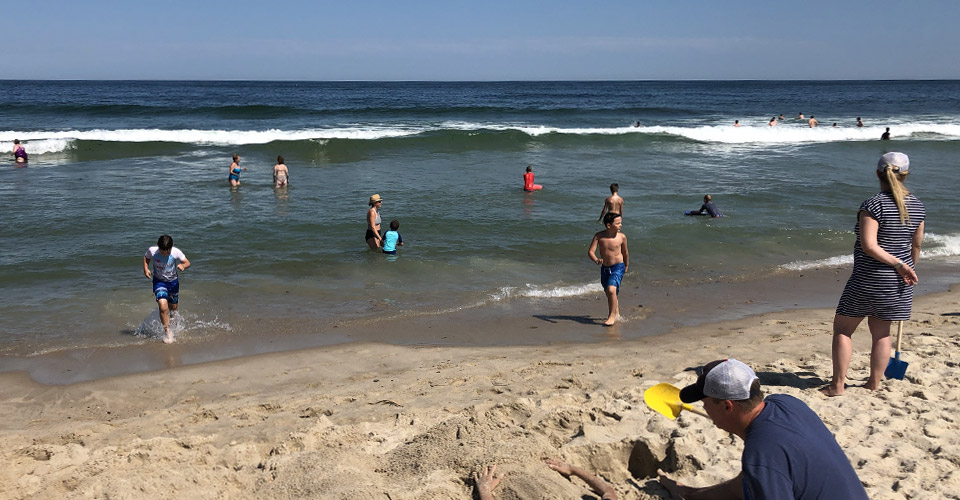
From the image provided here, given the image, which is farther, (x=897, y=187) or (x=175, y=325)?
(x=175, y=325)

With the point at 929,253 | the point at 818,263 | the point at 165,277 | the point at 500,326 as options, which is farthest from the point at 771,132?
the point at 165,277

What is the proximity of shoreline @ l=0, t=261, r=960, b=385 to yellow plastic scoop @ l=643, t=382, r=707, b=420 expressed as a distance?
3492mm

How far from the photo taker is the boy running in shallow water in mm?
8148

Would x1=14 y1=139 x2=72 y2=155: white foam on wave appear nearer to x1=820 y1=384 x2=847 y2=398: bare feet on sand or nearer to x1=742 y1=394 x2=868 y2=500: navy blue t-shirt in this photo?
x1=820 y1=384 x2=847 y2=398: bare feet on sand

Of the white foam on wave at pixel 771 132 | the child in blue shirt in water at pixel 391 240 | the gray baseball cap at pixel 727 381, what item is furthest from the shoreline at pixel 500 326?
the white foam on wave at pixel 771 132

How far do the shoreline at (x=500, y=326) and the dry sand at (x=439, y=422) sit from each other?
32 centimetres

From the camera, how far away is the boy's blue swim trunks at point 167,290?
27.0 feet

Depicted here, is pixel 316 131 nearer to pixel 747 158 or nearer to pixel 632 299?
pixel 747 158

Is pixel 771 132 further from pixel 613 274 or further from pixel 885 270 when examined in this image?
pixel 885 270

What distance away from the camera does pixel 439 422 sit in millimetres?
5227

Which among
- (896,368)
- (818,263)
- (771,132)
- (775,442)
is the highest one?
(771,132)

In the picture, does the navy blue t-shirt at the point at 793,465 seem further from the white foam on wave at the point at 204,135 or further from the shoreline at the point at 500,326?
the white foam on wave at the point at 204,135

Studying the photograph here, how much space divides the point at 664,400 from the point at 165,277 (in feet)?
20.3

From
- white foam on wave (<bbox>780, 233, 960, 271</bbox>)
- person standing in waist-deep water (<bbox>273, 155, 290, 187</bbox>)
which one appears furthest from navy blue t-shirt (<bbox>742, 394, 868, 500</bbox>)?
person standing in waist-deep water (<bbox>273, 155, 290, 187</bbox>)
